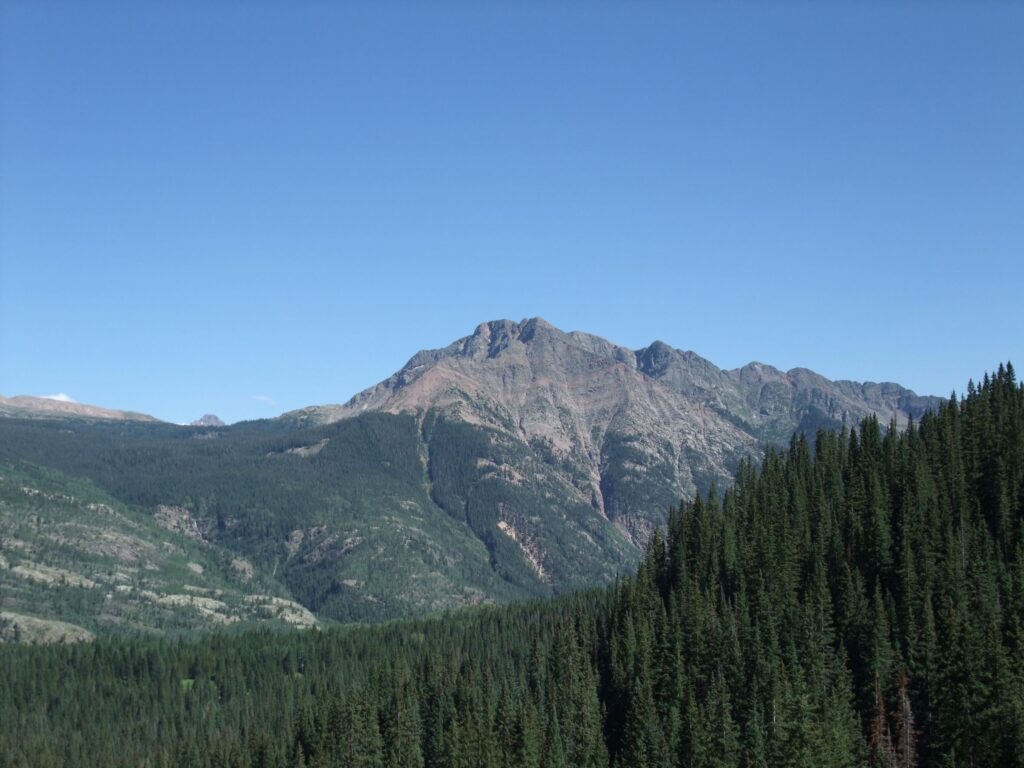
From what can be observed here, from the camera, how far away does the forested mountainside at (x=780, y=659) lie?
396 ft

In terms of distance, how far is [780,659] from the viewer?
14212 centimetres

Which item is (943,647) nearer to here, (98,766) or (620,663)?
(620,663)

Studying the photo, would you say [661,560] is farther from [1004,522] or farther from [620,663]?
[1004,522]

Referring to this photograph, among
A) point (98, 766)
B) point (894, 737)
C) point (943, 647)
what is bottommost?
point (98, 766)

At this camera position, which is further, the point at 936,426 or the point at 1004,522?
the point at 936,426

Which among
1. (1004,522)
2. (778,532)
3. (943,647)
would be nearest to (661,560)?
(778,532)

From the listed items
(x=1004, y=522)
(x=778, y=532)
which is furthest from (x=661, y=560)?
(x=1004, y=522)

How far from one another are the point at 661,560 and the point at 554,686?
129 ft

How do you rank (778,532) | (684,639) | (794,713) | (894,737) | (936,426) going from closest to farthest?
(794,713)
(894,737)
(684,639)
(778,532)
(936,426)

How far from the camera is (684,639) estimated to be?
521 ft

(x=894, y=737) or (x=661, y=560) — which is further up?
(x=661, y=560)

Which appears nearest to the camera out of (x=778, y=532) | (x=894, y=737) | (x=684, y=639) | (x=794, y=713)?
(x=794, y=713)

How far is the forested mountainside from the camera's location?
121m

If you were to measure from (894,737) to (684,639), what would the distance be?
120 ft
